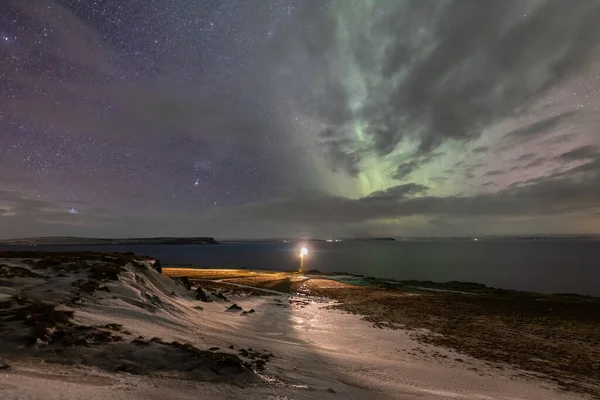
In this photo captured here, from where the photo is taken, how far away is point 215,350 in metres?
7.45

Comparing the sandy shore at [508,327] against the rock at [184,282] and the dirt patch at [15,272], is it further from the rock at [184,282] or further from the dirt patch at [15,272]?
the dirt patch at [15,272]

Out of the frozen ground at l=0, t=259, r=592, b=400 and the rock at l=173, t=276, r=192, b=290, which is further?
the rock at l=173, t=276, r=192, b=290

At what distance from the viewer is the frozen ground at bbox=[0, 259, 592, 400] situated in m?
4.90

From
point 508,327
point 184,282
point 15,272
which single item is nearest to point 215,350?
point 15,272

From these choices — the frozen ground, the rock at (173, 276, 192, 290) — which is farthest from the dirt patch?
the rock at (173, 276, 192, 290)

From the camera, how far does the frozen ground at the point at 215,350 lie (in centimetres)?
490

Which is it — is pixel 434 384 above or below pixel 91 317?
below

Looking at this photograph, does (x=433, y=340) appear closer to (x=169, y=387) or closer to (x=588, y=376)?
(x=588, y=376)

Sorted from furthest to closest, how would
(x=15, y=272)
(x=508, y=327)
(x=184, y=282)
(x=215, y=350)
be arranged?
(x=184, y=282), (x=508, y=327), (x=15, y=272), (x=215, y=350)

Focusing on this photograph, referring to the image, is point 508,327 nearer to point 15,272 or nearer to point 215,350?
point 215,350

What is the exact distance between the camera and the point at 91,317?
25.6ft

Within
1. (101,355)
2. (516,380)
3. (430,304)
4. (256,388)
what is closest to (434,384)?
(516,380)

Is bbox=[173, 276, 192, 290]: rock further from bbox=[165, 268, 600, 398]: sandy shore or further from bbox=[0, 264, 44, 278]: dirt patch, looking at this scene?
bbox=[165, 268, 600, 398]: sandy shore

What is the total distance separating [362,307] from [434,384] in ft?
46.4
